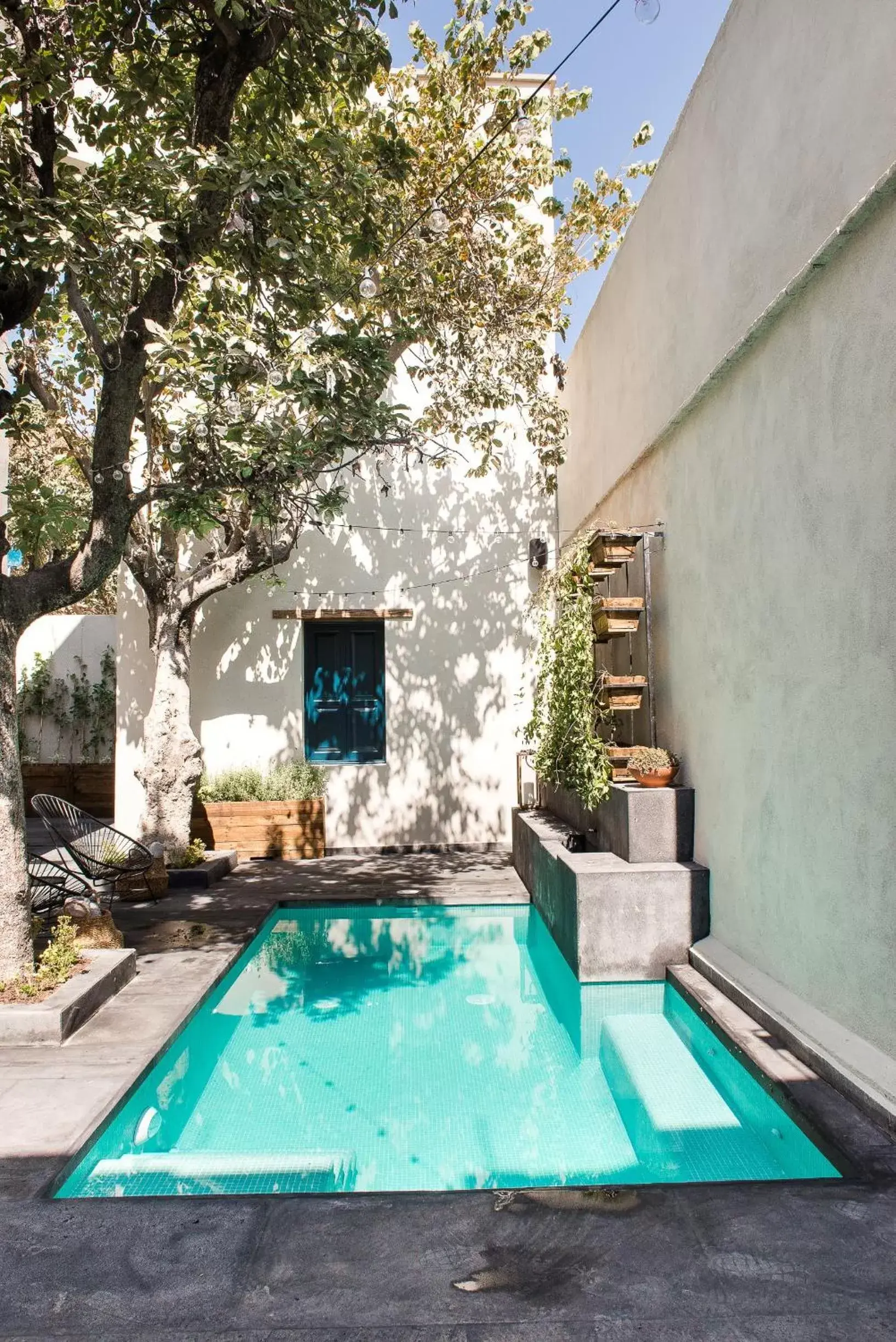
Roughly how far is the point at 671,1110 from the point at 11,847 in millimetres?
3418

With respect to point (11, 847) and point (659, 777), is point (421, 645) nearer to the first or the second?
point (659, 777)

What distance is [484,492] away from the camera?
10188 millimetres

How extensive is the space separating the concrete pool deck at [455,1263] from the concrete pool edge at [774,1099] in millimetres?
20

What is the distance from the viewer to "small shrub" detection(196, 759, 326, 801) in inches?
379

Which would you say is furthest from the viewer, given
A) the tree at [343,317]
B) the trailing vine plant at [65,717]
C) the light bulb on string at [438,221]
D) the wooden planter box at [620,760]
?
the trailing vine plant at [65,717]

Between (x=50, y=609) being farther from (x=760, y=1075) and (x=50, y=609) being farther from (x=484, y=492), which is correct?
(x=484, y=492)

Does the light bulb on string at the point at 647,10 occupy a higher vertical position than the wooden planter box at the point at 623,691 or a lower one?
higher

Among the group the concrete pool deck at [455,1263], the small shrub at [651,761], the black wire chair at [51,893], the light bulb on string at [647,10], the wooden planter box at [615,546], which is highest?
the light bulb on string at [647,10]

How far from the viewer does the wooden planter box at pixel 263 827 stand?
9461 millimetres

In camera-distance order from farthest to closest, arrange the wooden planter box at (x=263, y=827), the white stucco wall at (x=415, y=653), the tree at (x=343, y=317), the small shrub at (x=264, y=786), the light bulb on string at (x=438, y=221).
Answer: the white stucco wall at (x=415, y=653) → the small shrub at (x=264, y=786) → the wooden planter box at (x=263, y=827) → the light bulb on string at (x=438, y=221) → the tree at (x=343, y=317)

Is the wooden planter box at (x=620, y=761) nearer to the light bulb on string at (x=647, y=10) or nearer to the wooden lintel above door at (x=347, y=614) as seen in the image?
the wooden lintel above door at (x=347, y=614)

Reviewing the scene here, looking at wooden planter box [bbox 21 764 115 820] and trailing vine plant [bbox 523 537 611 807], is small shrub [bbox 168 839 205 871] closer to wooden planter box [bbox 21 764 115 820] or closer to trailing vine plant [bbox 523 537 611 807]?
trailing vine plant [bbox 523 537 611 807]

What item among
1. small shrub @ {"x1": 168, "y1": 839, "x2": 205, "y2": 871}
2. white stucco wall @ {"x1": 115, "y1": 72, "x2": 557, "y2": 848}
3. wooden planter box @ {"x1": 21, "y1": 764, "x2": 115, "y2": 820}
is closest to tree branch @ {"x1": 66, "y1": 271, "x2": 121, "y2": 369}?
small shrub @ {"x1": 168, "y1": 839, "x2": 205, "y2": 871}

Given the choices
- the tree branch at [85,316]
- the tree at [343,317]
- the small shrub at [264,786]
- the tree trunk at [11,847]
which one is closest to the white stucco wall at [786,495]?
the tree at [343,317]
